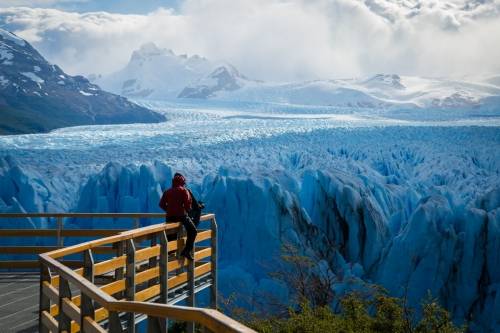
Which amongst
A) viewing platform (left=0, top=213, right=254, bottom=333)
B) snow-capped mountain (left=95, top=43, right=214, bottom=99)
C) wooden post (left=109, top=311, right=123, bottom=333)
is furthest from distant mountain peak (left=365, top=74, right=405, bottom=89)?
wooden post (left=109, top=311, right=123, bottom=333)

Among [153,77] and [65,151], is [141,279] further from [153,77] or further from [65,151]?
[153,77]

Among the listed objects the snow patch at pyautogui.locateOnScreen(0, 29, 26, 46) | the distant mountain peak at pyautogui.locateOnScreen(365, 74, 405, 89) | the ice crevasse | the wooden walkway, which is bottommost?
the ice crevasse

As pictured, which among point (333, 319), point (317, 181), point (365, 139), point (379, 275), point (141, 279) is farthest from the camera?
point (365, 139)

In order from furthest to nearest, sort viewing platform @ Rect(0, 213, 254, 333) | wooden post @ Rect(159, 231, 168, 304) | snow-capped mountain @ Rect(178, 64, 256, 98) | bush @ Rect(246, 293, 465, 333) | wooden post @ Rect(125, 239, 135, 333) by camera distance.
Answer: snow-capped mountain @ Rect(178, 64, 256, 98) < bush @ Rect(246, 293, 465, 333) < wooden post @ Rect(159, 231, 168, 304) < wooden post @ Rect(125, 239, 135, 333) < viewing platform @ Rect(0, 213, 254, 333)

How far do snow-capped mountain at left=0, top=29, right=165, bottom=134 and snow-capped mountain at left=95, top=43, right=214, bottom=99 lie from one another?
45903mm

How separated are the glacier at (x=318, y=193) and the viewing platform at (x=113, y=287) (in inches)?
270

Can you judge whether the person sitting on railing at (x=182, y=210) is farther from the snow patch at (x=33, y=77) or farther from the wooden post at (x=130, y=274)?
the snow patch at (x=33, y=77)

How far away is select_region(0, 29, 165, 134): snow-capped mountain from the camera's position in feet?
123

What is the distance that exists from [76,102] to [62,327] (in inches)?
1561

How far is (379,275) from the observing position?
16359 mm

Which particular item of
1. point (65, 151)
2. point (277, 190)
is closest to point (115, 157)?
point (65, 151)

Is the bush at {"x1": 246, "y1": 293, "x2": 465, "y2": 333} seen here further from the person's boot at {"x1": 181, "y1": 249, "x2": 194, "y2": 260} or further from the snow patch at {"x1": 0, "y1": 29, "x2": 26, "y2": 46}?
the snow patch at {"x1": 0, "y1": 29, "x2": 26, "y2": 46}

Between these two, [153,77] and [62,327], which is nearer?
[62,327]

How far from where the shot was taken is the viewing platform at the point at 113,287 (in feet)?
9.65
